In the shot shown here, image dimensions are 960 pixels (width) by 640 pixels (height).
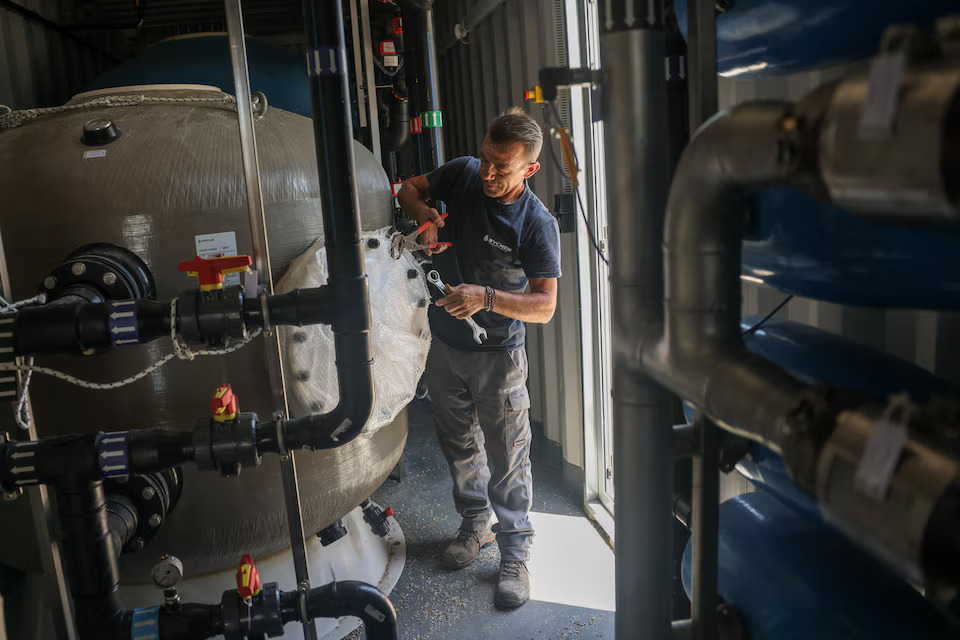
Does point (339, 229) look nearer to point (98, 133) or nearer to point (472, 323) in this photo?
point (98, 133)

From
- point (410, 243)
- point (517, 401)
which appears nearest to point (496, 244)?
point (410, 243)

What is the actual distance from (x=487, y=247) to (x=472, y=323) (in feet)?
0.83

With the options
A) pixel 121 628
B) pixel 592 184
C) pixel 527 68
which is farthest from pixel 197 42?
pixel 121 628

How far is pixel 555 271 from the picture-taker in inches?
85.2

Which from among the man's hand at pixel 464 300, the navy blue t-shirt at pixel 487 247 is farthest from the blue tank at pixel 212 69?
the man's hand at pixel 464 300

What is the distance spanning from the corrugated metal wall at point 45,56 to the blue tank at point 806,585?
349cm

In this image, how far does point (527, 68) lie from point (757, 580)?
235cm

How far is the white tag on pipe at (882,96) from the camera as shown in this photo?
496 mm

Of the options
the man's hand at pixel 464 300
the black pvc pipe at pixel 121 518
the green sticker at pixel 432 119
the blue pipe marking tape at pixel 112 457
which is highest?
the green sticker at pixel 432 119

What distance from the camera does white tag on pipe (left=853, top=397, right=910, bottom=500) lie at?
514 millimetres

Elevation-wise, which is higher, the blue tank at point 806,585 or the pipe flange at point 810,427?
the pipe flange at point 810,427

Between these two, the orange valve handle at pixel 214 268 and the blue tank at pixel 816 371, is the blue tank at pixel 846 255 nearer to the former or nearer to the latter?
the blue tank at pixel 816 371

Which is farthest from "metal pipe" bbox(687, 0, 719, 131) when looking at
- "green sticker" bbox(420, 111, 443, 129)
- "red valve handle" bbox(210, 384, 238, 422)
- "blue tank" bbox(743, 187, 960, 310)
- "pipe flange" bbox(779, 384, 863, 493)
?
"green sticker" bbox(420, 111, 443, 129)

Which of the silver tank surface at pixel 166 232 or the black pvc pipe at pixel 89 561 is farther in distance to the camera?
the silver tank surface at pixel 166 232
